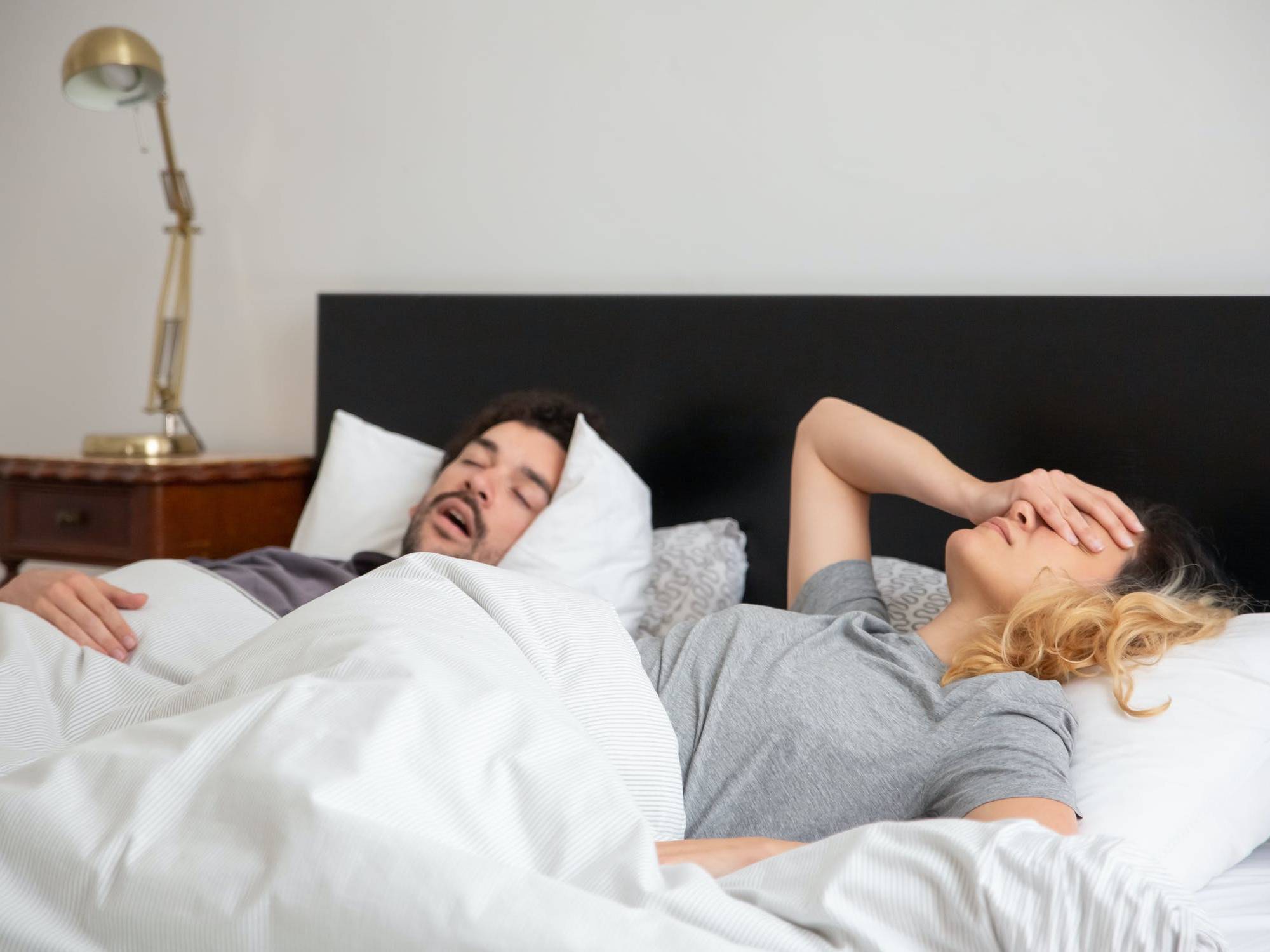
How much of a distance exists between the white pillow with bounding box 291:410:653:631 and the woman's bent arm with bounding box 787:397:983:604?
33 cm

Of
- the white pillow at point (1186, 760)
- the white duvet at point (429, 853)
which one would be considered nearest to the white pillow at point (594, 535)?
the white pillow at point (1186, 760)

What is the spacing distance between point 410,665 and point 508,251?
5.52 feet

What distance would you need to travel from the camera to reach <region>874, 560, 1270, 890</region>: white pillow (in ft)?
3.24

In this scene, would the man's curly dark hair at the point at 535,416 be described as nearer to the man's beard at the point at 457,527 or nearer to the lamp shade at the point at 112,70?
the man's beard at the point at 457,527

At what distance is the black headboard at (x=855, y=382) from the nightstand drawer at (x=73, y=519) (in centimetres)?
47

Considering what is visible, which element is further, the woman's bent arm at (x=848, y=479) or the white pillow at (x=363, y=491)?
the white pillow at (x=363, y=491)

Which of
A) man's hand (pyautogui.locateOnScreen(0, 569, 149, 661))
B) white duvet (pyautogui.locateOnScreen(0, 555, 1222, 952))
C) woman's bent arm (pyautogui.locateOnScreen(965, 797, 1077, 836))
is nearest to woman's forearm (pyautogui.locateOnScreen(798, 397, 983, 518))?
woman's bent arm (pyautogui.locateOnScreen(965, 797, 1077, 836))

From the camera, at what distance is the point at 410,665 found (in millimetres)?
780

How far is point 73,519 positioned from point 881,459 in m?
1.69

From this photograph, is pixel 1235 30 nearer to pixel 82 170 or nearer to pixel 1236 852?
pixel 1236 852

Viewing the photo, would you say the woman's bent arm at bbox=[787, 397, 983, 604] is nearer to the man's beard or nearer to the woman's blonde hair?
the woman's blonde hair

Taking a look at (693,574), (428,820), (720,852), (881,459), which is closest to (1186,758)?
(720,852)

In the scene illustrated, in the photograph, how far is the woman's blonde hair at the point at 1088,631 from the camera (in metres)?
1.14

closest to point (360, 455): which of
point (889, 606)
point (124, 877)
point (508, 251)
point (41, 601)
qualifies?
point (508, 251)
